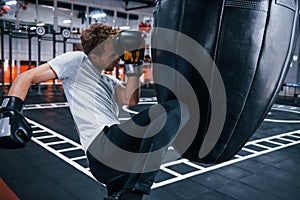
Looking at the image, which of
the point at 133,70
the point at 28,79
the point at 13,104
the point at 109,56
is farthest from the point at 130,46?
the point at 13,104

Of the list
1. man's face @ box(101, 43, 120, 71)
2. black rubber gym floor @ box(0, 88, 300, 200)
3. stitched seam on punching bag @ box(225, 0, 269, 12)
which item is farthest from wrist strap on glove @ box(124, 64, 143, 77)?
black rubber gym floor @ box(0, 88, 300, 200)

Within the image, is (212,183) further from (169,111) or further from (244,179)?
(169,111)

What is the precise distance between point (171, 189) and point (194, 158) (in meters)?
1.78

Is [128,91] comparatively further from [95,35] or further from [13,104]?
[13,104]

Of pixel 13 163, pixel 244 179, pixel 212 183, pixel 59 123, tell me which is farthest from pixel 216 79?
pixel 59 123

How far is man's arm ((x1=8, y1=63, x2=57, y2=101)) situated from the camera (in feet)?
3.92

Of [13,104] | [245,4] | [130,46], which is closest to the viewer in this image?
[245,4]

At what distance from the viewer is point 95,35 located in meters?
1.51

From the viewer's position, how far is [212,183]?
9.94ft

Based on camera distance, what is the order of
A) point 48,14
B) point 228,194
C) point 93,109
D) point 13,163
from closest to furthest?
point 93,109
point 228,194
point 13,163
point 48,14

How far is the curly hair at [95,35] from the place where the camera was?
151 cm

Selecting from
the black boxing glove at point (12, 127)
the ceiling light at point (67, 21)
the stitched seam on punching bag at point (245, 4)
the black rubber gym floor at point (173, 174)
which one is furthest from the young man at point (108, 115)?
the ceiling light at point (67, 21)

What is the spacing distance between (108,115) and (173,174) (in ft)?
6.35

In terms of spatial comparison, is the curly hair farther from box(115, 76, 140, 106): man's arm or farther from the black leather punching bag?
the black leather punching bag
